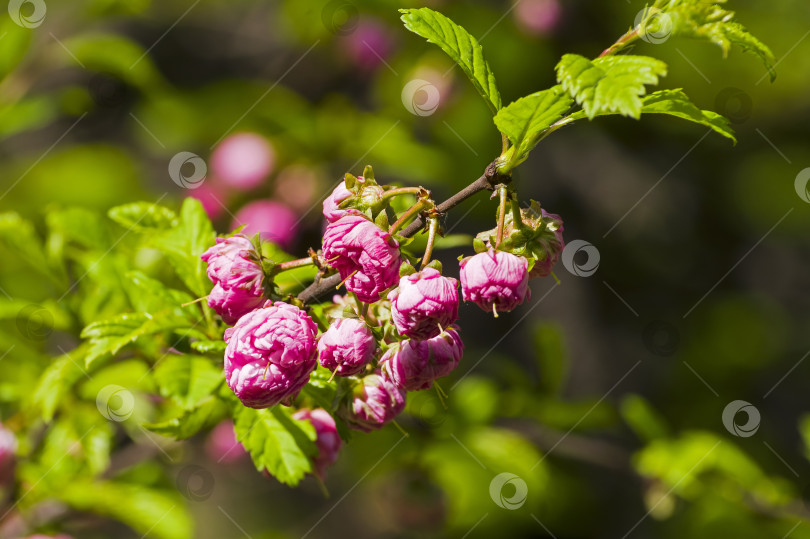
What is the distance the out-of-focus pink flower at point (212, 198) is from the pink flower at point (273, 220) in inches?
6.8

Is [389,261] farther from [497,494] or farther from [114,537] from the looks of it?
[114,537]

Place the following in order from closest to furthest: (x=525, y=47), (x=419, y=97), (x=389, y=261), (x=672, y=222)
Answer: (x=389, y=261) < (x=419, y=97) < (x=525, y=47) < (x=672, y=222)

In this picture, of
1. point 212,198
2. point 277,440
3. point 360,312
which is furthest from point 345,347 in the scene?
point 212,198

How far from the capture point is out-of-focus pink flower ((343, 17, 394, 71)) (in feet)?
10.9

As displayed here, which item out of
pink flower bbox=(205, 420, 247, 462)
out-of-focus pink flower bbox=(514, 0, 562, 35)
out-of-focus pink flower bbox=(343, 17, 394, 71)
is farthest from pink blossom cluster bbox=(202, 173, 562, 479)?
out-of-focus pink flower bbox=(514, 0, 562, 35)

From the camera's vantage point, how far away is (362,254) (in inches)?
42.8

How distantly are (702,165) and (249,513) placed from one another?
134 inches

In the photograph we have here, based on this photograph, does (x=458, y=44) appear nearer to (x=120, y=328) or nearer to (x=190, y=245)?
(x=190, y=245)

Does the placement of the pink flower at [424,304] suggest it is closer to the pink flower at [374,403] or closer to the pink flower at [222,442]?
the pink flower at [374,403]

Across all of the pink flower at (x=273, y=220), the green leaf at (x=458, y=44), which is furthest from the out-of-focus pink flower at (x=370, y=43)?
the green leaf at (x=458, y=44)

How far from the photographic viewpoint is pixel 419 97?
10.2ft

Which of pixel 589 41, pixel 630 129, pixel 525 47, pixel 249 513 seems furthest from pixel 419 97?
pixel 249 513

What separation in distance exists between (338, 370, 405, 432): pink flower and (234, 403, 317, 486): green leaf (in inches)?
6.1

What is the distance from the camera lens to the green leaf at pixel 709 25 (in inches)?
40.8
